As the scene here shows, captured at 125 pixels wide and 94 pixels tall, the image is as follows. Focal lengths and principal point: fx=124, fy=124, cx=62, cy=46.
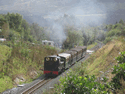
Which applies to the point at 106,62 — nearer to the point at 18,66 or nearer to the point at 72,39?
the point at 18,66

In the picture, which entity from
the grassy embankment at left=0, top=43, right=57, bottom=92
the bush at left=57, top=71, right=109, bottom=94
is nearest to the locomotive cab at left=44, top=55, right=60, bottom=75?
the grassy embankment at left=0, top=43, right=57, bottom=92

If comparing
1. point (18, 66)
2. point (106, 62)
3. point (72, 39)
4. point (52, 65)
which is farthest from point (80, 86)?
point (72, 39)

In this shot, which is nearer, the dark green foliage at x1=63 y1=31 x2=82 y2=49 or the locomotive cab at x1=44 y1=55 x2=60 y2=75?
the locomotive cab at x1=44 y1=55 x2=60 y2=75

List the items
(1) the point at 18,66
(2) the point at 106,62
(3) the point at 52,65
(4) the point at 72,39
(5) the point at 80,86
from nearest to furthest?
(5) the point at 80,86
(2) the point at 106,62
(3) the point at 52,65
(1) the point at 18,66
(4) the point at 72,39

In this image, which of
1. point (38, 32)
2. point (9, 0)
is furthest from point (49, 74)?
point (38, 32)

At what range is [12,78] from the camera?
1008 cm

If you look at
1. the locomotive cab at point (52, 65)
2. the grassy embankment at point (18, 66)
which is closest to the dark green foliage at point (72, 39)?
the grassy embankment at point (18, 66)

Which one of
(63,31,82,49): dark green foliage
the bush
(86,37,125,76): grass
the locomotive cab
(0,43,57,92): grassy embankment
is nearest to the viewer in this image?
the bush

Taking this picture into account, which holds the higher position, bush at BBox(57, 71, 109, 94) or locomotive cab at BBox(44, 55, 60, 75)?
bush at BBox(57, 71, 109, 94)

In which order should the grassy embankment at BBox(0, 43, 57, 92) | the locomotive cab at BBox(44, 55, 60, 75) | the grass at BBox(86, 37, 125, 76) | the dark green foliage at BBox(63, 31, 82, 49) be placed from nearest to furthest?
1. the grass at BBox(86, 37, 125, 76)
2. the grassy embankment at BBox(0, 43, 57, 92)
3. the locomotive cab at BBox(44, 55, 60, 75)
4. the dark green foliage at BBox(63, 31, 82, 49)

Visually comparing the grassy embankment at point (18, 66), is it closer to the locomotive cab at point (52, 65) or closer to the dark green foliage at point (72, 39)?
the locomotive cab at point (52, 65)

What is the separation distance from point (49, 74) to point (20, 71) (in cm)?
269

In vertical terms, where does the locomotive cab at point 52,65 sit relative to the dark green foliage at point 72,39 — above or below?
below

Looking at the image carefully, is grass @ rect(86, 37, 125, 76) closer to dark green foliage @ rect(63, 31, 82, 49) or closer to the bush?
the bush
